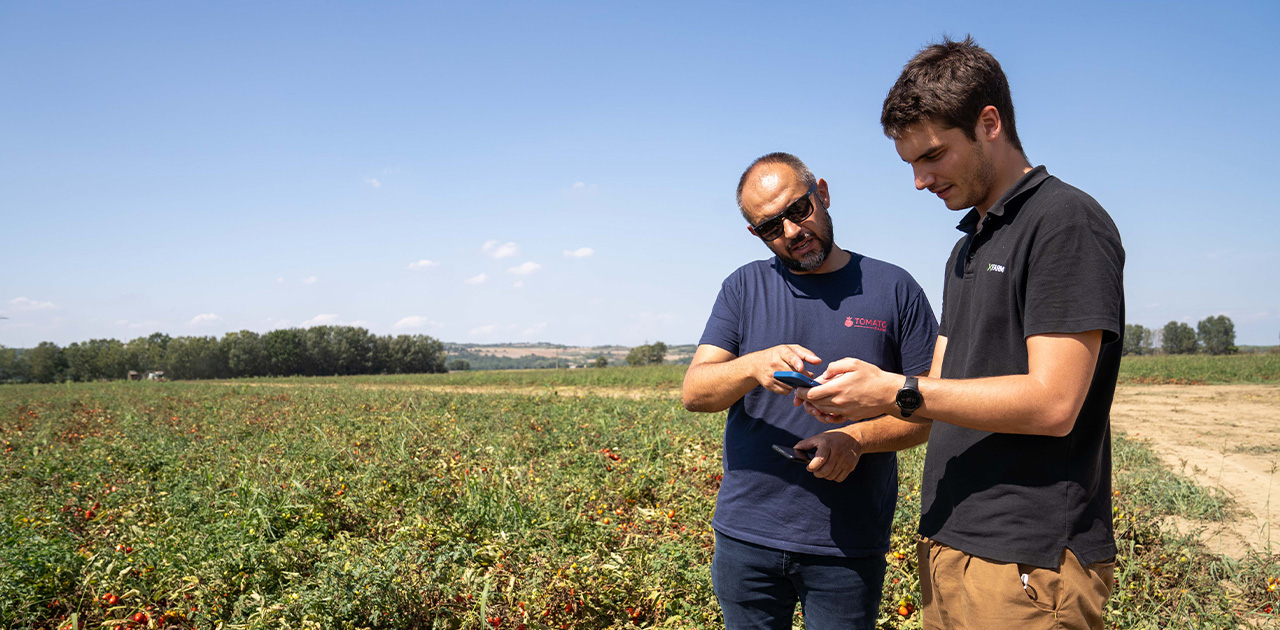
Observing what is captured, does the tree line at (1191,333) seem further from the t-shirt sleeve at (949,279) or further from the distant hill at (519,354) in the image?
the t-shirt sleeve at (949,279)

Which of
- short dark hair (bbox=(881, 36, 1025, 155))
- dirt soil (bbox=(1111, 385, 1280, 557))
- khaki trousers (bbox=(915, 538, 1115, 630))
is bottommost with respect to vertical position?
dirt soil (bbox=(1111, 385, 1280, 557))

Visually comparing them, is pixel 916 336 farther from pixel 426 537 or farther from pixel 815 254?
pixel 426 537

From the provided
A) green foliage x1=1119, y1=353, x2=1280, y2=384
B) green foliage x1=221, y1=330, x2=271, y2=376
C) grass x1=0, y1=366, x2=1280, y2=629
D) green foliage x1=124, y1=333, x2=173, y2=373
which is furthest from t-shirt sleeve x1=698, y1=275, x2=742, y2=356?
green foliage x1=124, y1=333, x2=173, y2=373

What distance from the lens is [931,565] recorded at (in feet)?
5.20

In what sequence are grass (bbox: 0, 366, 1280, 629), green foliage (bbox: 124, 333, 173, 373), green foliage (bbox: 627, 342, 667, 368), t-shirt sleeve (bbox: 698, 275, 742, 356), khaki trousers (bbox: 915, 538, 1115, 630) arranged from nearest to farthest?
khaki trousers (bbox: 915, 538, 1115, 630)
t-shirt sleeve (bbox: 698, 275, 742, 356)
grass (bbox: 0, 366, 1280, 629)
green foliage (bbox: 124, 333, 173, 373)
green foliage (bbox: 627, 342, 667, 368)

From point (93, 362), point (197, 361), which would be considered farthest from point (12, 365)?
point (197, 361)

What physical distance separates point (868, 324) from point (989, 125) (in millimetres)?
725

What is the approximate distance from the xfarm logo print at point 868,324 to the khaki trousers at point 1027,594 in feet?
2.33

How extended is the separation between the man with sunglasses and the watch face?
47 centimetres

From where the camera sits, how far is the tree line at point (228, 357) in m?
78.4

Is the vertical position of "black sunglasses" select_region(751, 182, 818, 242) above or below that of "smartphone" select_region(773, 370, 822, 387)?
above

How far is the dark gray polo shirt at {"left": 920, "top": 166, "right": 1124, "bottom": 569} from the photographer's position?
125 cm

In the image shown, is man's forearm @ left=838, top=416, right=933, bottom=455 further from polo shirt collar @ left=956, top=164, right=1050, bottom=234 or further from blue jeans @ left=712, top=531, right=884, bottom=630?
polo shirt collar @ left=956, top=164, right=1050, bottom=234

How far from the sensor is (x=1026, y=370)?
53.9 inches
